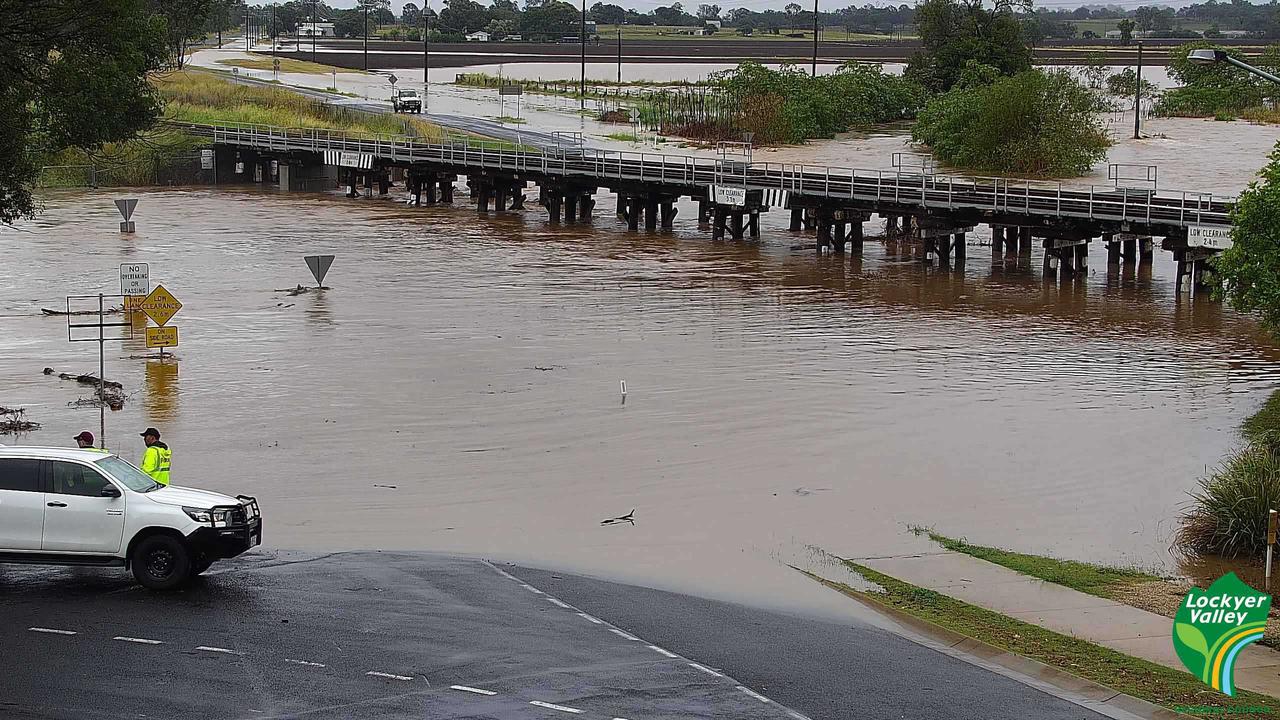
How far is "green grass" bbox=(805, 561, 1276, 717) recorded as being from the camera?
41.2 ft

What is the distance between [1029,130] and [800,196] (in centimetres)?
2430

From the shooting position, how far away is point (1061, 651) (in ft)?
45.9

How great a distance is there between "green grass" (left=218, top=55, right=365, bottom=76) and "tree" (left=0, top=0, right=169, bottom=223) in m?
97.2

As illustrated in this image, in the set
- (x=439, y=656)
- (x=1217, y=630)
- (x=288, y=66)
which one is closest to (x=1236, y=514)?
(x=1217, y=630)

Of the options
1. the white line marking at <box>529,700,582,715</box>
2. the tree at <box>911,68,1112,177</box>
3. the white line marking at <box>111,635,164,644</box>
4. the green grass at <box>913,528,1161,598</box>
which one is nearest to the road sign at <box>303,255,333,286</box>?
the green grass at <box>913,528,1161,598</box>

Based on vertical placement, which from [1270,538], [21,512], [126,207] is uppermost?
[126,207]

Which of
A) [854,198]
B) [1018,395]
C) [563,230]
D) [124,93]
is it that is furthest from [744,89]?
[1018,395]

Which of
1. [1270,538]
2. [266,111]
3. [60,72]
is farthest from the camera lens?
[266,111]

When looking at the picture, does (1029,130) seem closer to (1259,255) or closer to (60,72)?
(1259,255)

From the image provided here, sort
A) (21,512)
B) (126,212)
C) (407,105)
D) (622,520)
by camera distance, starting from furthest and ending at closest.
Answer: (407,105) → (126,212) → (622,520) → (21,512)

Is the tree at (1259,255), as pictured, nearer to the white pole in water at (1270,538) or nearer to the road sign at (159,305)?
the white pole in water at (1270,538)

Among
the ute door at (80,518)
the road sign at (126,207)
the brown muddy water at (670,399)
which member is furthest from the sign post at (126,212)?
the ute door at (80,518)

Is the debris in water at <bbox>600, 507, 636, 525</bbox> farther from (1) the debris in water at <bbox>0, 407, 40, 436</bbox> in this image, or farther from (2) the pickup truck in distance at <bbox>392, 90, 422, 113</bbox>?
(2) the pickup truck in distance at <bbox>392, 90, 422, 113</bbox>

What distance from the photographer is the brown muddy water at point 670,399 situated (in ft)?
63.8
